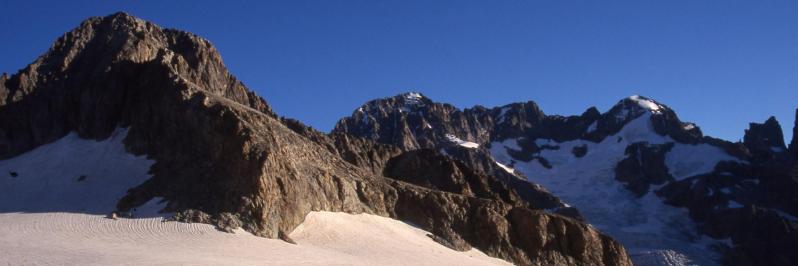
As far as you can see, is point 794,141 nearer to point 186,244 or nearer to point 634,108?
point 634,108

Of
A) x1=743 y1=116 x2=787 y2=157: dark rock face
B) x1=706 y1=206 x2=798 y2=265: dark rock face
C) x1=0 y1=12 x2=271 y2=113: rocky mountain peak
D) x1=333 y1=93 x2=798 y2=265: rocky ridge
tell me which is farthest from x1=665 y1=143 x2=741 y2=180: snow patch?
x1=0 y1=12 x2=271 y2=113: rocky mountain peak

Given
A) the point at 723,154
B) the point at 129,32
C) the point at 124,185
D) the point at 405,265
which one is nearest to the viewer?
the point at 405,265

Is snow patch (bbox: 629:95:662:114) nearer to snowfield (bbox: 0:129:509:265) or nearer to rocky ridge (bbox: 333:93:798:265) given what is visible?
rocky ridge (bbox: 333:93:798:265)

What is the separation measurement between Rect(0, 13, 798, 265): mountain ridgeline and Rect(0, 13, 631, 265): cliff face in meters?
0.11

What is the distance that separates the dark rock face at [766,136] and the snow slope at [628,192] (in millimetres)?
17208

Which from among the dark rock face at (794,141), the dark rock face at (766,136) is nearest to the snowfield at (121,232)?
the dark rock face at (794,141)

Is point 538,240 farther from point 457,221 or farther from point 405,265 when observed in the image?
point 405,265

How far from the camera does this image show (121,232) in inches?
1474

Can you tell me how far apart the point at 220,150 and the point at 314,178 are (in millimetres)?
6650

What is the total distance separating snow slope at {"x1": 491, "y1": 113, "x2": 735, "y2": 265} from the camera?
11475cm

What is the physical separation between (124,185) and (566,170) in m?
129

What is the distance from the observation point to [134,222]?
39.3 metres

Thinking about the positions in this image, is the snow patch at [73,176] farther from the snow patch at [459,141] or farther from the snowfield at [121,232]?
the snow patch at [459,141]

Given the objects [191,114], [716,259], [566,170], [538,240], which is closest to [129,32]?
[191,114]
